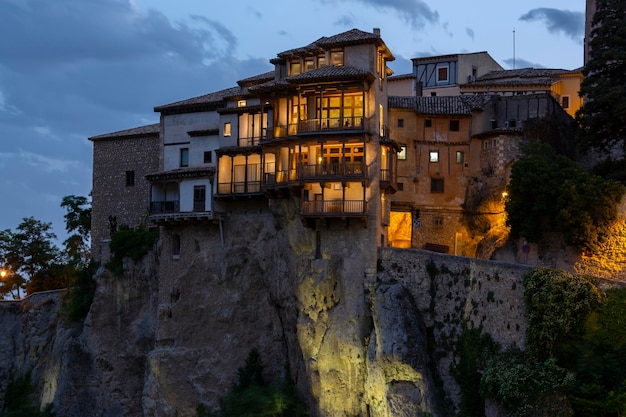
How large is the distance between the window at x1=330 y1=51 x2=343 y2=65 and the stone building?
18.6m

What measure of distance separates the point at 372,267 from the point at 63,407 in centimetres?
2666

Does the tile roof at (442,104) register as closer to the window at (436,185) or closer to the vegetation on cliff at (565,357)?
the window at (436,185)

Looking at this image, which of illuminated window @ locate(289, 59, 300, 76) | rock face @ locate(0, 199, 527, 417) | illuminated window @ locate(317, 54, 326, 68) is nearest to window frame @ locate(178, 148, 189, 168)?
rock face @ locate(0, 199, 527, 417)

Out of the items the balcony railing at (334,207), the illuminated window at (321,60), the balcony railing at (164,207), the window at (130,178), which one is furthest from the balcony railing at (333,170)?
the window at (130,178)

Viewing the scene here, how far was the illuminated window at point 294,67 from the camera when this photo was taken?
50.2 m

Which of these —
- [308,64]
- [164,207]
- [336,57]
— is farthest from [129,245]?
[336,57]

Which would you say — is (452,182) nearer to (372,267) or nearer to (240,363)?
(372,267)

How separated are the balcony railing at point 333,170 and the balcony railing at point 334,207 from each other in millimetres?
1406

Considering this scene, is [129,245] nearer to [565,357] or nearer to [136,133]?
[136,133]

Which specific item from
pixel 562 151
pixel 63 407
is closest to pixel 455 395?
pixel 562 151

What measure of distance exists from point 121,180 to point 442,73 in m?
26.5

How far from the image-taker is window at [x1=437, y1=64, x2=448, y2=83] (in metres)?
68.2

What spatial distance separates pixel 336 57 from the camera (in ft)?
156

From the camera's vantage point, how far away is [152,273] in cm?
5672
